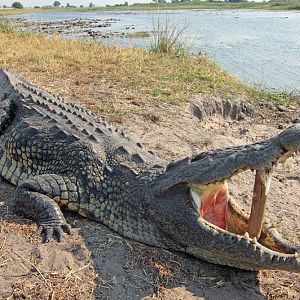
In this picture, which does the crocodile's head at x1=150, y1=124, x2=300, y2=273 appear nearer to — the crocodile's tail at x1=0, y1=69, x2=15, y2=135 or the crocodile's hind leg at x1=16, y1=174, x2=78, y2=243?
the crocodile's hind leg at x1=16, y1=174, x2=78, y2=243

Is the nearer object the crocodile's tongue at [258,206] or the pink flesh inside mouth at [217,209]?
the crocodile's tongue at [258,206]

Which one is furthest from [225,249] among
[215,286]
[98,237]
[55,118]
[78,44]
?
[78,44]

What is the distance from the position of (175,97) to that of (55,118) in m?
3.00

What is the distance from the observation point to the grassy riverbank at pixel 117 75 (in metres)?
6.62

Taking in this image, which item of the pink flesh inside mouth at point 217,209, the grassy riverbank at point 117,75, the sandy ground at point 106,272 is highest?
the pink flesh inside mouth at point 217,209

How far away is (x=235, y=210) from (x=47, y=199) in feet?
4.57

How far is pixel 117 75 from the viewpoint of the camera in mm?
7754

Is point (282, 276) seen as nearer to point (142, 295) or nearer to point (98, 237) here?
point (142, 295)

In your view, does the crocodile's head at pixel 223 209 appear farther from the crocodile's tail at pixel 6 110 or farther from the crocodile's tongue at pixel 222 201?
the crocodile's tail at pixel 6 110

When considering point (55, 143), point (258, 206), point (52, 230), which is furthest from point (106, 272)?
point (55, 143)

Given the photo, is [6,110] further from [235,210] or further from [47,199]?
[235,210]

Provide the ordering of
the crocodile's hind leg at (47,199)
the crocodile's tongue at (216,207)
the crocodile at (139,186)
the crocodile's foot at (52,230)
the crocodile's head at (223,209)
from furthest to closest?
the crocodile's hind leg at (47,199)
the crocodile's foot at (52,230)
the crocodile's tongue at (216,207)
the crocodile at (139,186)
the crocodile's head at (223,209)

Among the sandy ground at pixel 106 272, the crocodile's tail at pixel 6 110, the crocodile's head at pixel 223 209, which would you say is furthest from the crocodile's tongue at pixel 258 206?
the crocodile's tail at pixel 6 110

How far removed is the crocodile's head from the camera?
8.25 ft
